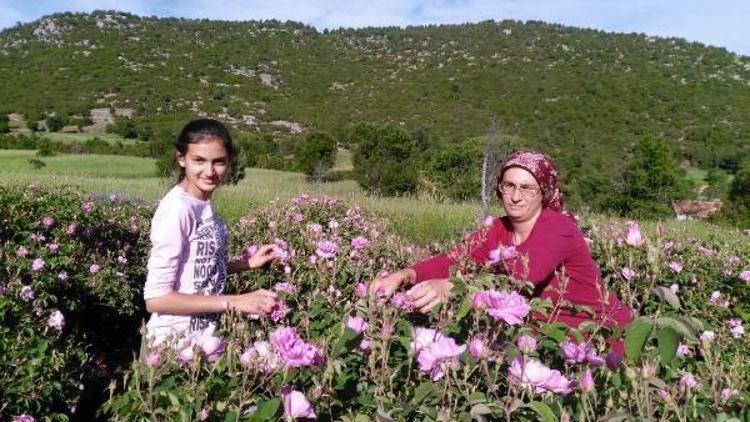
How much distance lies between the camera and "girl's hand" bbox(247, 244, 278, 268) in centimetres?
206

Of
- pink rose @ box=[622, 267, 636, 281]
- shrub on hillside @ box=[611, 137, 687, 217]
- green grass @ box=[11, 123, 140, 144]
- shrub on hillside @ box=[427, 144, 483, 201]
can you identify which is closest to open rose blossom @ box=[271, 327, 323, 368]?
pink rose @ box=[622, 267, 636, 281]

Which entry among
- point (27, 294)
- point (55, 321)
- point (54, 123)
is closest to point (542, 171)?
point (55, 321)

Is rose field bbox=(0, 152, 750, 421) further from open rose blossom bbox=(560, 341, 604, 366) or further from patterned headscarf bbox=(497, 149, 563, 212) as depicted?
patterned headscarf bbox=(497, 149, 563, 212)

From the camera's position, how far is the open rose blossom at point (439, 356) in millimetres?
881

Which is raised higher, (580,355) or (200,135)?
(200,135)

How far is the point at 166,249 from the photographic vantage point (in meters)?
1.69

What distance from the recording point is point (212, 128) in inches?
76.7

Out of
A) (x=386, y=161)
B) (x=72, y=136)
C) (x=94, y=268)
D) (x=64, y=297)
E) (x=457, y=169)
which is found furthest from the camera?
(x=72, y=136)

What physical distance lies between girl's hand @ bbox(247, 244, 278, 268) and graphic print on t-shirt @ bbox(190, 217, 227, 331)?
116 millimetres

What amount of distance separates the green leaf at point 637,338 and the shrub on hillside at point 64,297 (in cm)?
190

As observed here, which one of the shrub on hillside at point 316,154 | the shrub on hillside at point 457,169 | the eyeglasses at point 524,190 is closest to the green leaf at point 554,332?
the eyeglasses at point 524,190

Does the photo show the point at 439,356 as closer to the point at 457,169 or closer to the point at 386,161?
the point at 386,161

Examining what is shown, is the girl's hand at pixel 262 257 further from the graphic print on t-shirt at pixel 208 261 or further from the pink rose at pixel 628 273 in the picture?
the pink rose at pixel 628 273

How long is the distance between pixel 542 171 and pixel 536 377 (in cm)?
127
